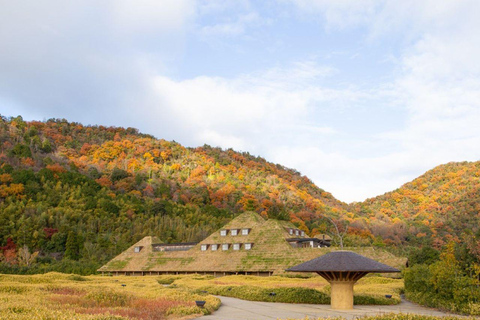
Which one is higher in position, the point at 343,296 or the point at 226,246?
the point at 226,246

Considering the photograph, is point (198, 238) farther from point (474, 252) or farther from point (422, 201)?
point (422, 201)

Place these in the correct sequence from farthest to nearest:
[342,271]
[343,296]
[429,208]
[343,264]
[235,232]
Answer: [429,208] < [235,232] < [343,296] < [343,264] < [342,271]

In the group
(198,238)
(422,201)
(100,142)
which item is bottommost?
(198,238)

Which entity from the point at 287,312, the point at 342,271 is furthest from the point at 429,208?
the point at 287,312

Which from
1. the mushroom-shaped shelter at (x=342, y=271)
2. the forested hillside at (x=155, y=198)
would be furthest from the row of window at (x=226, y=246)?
the mushroom-shaped shelter at (x=342, y=271)

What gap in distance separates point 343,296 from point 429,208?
74.2 metres

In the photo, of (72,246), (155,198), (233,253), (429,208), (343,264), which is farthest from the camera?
(429,208)

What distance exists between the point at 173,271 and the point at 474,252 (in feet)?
104

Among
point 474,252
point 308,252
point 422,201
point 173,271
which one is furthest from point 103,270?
point 422,201

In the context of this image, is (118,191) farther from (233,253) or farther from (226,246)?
(233,253)

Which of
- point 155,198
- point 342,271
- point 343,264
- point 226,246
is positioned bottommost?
point 342,271

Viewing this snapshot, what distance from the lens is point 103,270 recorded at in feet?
156

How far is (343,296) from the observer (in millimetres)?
17188

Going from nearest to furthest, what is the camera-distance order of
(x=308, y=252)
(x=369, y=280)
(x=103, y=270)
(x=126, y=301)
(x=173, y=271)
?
(x=126, y=301)
(x=369, y=280)
(x=308, y=252)
(x=173, y=271)
(x=103, y=270)
